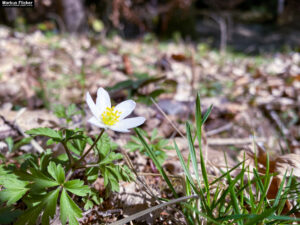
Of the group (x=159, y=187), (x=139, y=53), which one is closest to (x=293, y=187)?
(x=159, y=187)

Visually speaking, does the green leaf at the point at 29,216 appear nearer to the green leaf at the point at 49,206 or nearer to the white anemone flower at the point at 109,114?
the green leaf at the point at 49,206

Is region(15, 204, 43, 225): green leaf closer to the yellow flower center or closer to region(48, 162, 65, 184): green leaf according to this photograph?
region(48, 162, 65, 184): green leaf

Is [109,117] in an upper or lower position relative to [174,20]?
lower

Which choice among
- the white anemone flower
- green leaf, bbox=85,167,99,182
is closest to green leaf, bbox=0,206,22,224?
green leaf, bbox=85,167,99,182

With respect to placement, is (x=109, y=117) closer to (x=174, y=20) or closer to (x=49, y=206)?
(x=49, y=206)

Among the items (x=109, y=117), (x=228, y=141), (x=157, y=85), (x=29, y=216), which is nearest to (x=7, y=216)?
(x=29, y=216)

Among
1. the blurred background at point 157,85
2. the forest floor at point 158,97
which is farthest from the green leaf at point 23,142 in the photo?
the blurred background at point 157,85

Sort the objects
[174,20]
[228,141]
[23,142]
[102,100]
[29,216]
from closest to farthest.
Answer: [29,216] < [102,100] < [23,142] < [228,141] < [174,20]

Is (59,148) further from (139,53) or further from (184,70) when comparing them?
(139,53)

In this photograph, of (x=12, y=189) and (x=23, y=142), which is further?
(x=23, y=142)
